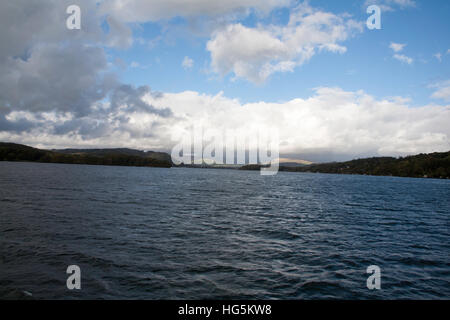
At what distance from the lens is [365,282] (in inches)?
671

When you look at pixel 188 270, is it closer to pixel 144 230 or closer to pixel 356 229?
pixel 144 230

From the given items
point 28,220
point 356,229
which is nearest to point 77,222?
point 28,220

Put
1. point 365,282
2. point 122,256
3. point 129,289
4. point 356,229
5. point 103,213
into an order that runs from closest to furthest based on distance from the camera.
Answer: point 129,289, point 365,282, point 122,256, point 356,229, point 103,213

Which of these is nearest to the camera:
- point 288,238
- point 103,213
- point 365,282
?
point 365,282

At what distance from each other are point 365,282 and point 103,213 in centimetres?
3310

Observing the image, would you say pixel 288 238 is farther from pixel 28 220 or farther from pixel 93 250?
pixel 28 220

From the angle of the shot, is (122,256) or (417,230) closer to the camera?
(122,256)

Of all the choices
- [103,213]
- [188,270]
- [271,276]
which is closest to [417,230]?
[271,276]

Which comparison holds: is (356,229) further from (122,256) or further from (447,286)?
(122,256)

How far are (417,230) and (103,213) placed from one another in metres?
43.1

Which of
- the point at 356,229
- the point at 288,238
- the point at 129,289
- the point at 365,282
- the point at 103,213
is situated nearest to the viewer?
the point at 129,289

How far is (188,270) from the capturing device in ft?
57.5
